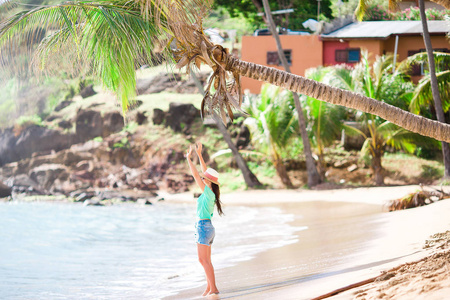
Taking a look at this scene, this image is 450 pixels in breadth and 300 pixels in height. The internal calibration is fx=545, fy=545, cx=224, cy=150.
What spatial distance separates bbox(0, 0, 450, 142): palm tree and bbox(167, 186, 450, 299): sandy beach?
5.97ft

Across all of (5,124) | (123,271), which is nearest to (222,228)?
(123,271)

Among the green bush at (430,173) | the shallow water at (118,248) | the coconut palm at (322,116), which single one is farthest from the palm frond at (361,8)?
the green bush at (430,173)

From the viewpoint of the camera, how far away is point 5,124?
105ft

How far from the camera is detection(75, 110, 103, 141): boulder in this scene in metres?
29.2

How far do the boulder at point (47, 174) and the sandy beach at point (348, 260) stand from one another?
636 inches

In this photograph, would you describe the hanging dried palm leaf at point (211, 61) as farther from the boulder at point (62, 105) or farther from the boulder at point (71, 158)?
the boulder at point (62, 105)

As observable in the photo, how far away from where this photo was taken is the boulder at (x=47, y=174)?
26.3 m

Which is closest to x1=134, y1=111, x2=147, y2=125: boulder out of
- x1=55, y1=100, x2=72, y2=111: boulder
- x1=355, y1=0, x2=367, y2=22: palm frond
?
x1=55, y1=100, x2=72, y2=111: boulder

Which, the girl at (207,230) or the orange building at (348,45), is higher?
the orange building at (348,45)

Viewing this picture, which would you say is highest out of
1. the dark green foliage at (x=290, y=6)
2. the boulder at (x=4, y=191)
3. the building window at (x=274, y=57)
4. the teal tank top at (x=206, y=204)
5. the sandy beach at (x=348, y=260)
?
the dark green foliage at (x=290, y=6)

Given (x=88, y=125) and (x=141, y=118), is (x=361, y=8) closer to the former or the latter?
(x=141, y=118)

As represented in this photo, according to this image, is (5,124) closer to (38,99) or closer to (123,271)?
(38,99)

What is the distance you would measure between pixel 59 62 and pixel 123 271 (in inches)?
143

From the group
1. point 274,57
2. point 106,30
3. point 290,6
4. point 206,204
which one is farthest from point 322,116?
point 290,6
